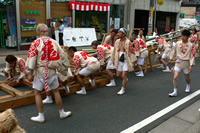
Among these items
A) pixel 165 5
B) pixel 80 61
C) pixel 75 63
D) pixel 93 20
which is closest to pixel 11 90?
pixel 75 63

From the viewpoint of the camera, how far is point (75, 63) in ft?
17.6

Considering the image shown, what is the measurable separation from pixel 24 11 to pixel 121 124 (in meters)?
10.5

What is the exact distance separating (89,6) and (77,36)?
307 cm

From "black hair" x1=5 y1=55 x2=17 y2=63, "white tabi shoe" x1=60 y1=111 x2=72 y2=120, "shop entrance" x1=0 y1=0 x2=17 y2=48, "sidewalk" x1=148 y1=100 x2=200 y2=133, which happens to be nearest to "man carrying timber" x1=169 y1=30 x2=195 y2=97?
"sidewalk" x1=148 y1=100 x2=200 y2=133

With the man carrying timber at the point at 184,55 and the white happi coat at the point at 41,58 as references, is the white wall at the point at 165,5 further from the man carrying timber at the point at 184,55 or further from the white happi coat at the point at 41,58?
the white happi coat at the point at 41,58

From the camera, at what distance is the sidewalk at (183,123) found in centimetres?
381

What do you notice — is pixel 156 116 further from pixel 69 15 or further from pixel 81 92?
pixel 69 15

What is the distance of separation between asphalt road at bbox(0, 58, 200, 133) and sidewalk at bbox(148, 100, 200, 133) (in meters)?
0.13

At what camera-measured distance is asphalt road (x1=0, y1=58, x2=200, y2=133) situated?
388cm

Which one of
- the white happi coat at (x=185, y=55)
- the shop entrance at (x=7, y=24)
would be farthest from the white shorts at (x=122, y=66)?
the shop entrance at (x=7, y=24)

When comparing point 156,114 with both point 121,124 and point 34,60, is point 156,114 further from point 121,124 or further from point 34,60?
point 34,60

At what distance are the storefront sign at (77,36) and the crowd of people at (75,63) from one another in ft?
19.9

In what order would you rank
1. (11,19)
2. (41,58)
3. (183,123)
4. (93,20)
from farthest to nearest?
(93,20)
(11,19)
(183,123)
(41,58)

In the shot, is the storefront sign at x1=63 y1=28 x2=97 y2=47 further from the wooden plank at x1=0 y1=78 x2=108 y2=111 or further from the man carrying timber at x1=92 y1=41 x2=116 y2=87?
the wooden plank at x1=0 y1=78 x2=108 y2=111
